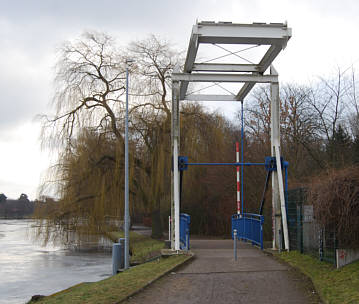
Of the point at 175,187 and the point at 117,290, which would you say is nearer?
the point at 117,290

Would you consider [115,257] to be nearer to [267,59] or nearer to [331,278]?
[267,59]

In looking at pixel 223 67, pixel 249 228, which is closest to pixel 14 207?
pixel 249 228

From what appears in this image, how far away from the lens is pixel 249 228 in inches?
736

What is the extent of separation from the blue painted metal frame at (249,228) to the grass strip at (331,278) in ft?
11.9

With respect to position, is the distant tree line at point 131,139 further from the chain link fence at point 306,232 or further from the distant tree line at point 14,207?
the distant tree line at point 14,207

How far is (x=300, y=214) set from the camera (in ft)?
44.0

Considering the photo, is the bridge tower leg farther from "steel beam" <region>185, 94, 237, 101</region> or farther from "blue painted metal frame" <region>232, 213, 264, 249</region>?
"steel beam" <region>185, 94, 237, 101</region>

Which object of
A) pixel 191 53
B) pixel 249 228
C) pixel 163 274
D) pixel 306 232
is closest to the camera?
pixel 163 274

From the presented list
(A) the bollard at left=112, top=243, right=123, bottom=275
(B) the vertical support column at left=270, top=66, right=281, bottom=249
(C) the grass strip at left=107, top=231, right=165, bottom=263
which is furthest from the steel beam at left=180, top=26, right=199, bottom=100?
(C) the grass strip at left=107, top=231, right=165, bottom=263

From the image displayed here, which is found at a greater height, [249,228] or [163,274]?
[249,228]

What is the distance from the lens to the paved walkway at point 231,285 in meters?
8.69

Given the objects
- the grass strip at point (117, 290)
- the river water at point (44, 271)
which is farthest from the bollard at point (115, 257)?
the grass strip at point (117, 290)

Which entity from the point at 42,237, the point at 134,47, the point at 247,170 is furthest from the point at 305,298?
the point at 247,170

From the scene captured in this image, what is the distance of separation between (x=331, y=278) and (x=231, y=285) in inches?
84.6
